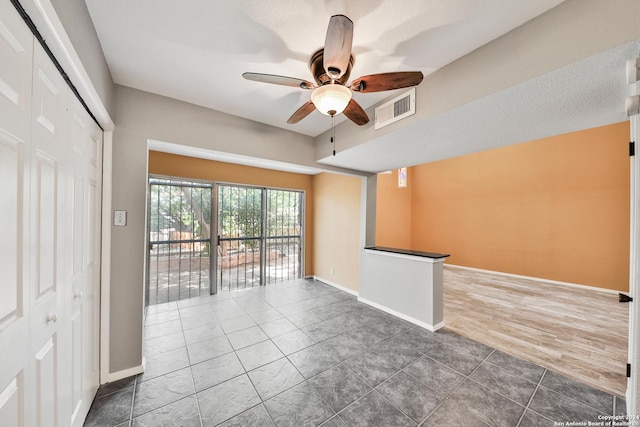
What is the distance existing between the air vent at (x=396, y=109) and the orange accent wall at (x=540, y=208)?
282 cm

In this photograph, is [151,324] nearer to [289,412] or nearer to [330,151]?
[289,412]

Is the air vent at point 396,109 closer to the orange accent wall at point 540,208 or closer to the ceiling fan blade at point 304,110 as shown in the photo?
the ceiling fan blade at point 304,110

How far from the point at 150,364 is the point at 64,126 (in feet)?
7.03

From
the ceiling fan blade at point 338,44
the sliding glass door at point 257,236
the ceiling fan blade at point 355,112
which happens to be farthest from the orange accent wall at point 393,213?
the ceiling fan blade at point 338,44

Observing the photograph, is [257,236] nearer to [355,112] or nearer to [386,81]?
[355,112]

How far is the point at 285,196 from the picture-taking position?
196 inches

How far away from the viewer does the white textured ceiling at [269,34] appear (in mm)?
1228

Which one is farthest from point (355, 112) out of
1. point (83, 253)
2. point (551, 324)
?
point (551, 324)

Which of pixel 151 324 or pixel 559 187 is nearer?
pixel 151 324

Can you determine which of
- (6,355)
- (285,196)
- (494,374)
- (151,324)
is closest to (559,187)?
(494,374)

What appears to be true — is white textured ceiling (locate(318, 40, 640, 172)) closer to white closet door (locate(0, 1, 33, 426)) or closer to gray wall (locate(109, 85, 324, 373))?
gray wall (locate(109, 85, 324, 373))

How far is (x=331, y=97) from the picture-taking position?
1.36 meters

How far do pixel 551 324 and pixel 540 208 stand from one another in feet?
10.1

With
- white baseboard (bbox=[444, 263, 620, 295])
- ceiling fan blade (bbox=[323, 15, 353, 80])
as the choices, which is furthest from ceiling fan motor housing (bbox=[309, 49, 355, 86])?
white baseboard (bbox=[444, 263, 620, 295])
